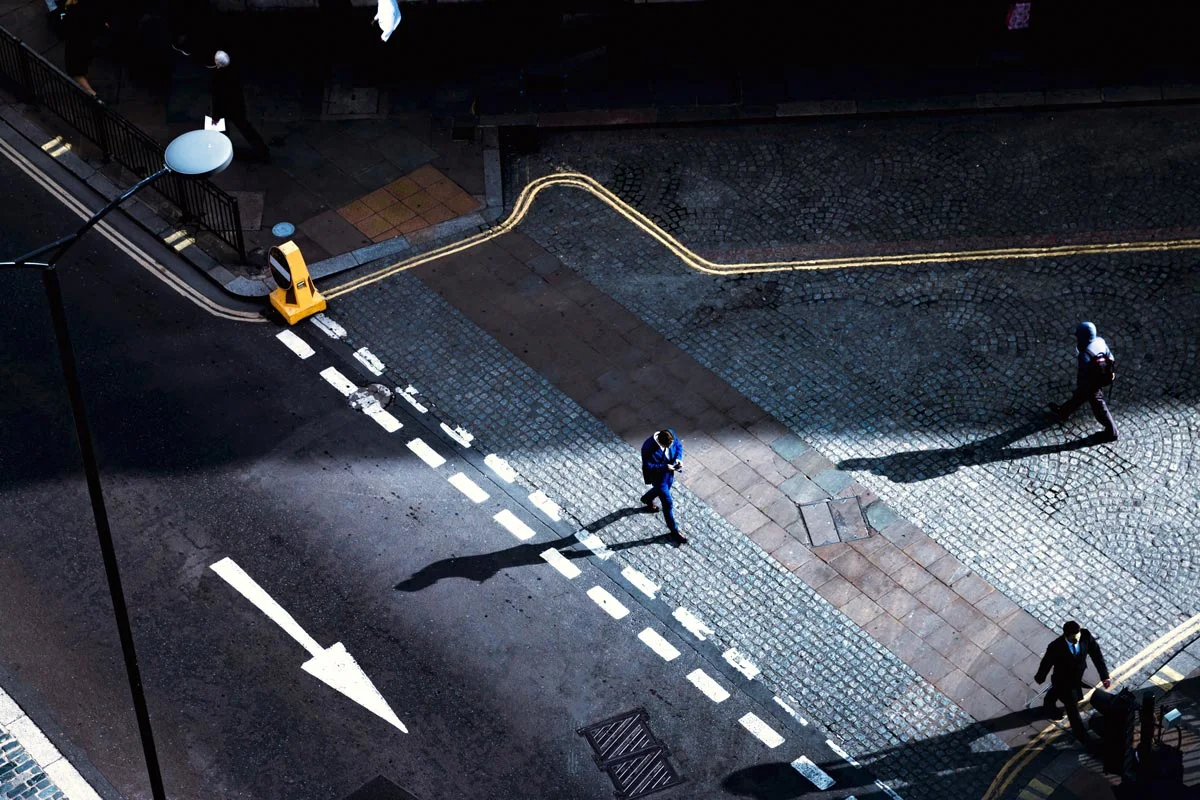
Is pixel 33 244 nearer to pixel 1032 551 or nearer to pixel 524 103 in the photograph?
pixel 524 103

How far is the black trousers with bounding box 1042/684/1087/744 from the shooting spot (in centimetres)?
1764

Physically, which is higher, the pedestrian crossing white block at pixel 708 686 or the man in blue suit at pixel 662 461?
the man in blue suit at pixel 662 461

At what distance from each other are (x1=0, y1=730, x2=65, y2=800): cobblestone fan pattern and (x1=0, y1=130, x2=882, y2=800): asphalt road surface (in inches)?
15.4

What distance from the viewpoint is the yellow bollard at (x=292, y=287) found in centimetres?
2239

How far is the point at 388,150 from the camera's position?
25906mm

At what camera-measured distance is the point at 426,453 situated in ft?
69.3

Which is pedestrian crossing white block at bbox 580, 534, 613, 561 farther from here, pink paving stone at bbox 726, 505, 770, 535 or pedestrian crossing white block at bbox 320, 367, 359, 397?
pedestrian crossing white block at bbox 320, 367, 359, 397

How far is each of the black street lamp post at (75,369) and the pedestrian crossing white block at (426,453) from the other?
6.18 m

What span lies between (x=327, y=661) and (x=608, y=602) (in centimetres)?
342

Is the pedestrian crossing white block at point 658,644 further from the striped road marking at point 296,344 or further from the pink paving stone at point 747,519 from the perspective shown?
the striped road marking at point 296,344

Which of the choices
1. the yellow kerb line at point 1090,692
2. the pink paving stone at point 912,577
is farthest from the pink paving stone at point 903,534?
the yellow kerb line at point 1090,692

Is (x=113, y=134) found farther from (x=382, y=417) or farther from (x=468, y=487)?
(x=468, y=487)

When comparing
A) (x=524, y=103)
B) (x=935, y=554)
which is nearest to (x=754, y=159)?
(x=524, y=103)

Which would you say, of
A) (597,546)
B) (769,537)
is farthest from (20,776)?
(769,537)
